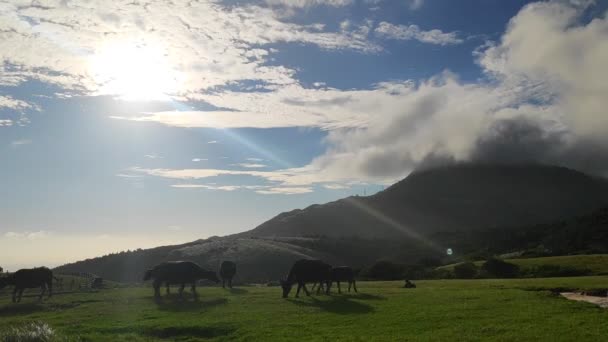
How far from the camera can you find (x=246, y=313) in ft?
98.3

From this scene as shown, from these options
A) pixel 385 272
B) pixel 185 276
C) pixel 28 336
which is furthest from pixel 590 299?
pixel 385 272

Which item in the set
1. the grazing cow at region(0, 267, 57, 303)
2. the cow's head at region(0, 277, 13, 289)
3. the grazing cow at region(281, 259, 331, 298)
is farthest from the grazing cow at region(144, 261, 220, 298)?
the cow's head at region(0, 277, 13, 289)

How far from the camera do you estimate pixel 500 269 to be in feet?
244

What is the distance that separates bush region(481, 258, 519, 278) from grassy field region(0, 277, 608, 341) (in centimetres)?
3514

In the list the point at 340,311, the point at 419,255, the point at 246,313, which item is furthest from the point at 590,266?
the point at 419,255

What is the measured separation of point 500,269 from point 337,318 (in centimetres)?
5522

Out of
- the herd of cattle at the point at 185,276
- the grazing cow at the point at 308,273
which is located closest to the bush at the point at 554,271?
the herd of cattle at the point at 185,276

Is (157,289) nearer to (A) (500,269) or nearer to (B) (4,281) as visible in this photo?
(B) (4,281)

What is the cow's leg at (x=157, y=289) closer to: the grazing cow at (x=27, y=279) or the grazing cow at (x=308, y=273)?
the grazing cow at (x=27, y=279)

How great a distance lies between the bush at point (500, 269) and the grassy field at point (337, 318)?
3514 cm

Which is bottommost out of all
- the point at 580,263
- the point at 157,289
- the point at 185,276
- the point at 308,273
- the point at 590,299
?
the point at 590,299

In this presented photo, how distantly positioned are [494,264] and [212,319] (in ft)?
197

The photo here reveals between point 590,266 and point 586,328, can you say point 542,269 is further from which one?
point 586,328

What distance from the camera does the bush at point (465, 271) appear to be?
77.9m
